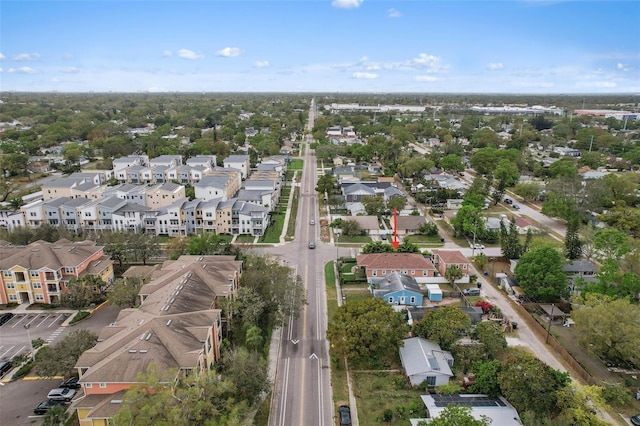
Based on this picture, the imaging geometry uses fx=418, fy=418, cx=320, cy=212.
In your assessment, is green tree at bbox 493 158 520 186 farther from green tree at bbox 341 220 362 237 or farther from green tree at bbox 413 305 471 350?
green tree at bbox 413 305 471 350

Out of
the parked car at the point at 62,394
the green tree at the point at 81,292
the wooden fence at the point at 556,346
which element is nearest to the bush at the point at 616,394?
the wooden fence at the point at 556,346

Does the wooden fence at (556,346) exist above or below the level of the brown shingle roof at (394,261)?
below

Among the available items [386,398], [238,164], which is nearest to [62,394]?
[386,398]

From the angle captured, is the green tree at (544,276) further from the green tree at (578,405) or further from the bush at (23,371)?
the bush at (23,371)

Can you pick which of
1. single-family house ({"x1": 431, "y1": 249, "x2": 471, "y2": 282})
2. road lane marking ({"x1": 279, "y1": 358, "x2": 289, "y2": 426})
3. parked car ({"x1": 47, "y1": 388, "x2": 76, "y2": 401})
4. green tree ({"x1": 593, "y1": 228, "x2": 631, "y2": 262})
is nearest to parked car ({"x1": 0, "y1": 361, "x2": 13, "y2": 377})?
parked car ({"x1": 47, "y1": 388, "x2": 76, "y2": 401})

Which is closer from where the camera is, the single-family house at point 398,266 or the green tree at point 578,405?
the green tree at point 578,405

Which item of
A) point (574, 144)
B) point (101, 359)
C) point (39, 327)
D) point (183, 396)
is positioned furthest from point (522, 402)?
point (574, 144)

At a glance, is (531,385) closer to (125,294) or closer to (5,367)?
(125,294)
